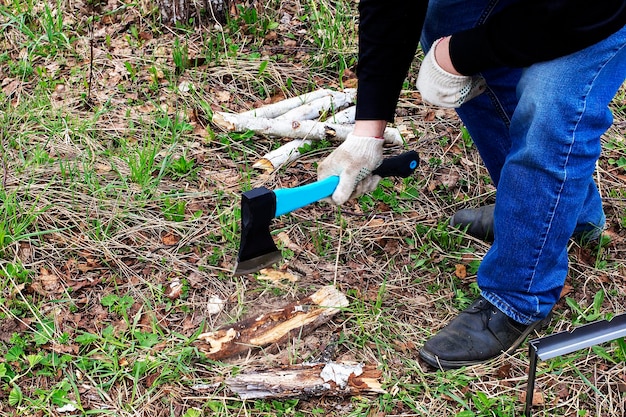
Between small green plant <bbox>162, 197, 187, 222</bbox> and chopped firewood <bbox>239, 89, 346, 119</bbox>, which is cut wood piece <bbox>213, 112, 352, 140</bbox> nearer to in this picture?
chopped firewood <bbox>239, 89, 346, 119</bbox>

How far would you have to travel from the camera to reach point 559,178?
1.97 metres

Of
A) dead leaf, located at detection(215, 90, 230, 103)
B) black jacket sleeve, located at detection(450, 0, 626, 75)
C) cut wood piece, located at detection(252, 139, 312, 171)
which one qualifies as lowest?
cut wood piece, located at detection(252, 139, 312, 171)

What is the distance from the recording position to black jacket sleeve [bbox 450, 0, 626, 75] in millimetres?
1751

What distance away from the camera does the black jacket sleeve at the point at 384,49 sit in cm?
214

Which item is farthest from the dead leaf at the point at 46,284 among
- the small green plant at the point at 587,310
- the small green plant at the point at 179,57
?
the small green plant at the point at 587,310

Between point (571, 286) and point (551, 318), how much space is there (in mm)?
276

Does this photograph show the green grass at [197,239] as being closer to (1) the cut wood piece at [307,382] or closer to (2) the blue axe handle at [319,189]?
(1) the cut wood piece at [307,382]

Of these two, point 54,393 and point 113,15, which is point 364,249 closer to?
point 54,393

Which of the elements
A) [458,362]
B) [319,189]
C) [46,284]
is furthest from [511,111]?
[46,284]

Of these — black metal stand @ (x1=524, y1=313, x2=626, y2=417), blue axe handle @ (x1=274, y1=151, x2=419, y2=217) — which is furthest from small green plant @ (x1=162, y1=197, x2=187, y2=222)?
black metal stand @ (x1=524, y1=313, x2=626, y2=417)

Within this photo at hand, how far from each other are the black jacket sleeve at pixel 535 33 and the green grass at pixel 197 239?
98 cm

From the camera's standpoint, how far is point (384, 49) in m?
2.19

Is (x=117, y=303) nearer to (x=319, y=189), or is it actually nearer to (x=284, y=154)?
(x=319, y=189)

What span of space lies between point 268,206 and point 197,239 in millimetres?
694
